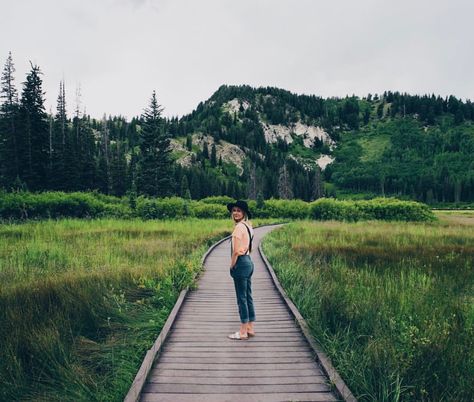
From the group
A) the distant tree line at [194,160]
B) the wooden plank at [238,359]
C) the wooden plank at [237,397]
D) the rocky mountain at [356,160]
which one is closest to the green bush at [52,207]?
the distant tree line at [194,160]

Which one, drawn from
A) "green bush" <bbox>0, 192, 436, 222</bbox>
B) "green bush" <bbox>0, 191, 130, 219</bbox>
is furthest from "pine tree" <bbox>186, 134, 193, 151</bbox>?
"green bush" <bbox>0, 191, 130, 219</bbox>

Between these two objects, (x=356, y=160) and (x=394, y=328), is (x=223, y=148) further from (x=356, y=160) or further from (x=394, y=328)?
(x=394, y=328)

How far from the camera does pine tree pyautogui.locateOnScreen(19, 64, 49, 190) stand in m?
39.0

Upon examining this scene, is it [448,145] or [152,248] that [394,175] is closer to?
[448,145]

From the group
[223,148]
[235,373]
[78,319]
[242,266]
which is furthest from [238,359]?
[223,148]

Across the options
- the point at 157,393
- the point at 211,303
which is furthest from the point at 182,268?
the point at 157,393

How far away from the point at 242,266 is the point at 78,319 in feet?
10.5

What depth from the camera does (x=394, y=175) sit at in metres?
139

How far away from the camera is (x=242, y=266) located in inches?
223

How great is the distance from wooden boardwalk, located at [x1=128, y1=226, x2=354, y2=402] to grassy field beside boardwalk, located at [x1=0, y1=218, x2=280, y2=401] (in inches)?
15.6

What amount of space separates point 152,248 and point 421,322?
10.5 metres

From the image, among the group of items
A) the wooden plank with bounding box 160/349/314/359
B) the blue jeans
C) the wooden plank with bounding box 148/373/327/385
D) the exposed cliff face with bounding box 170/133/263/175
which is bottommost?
the wooden plank with bounding box 160/349/314/359

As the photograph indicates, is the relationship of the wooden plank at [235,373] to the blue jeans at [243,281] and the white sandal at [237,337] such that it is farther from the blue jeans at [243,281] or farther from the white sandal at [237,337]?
the blue jeans at [243,281]

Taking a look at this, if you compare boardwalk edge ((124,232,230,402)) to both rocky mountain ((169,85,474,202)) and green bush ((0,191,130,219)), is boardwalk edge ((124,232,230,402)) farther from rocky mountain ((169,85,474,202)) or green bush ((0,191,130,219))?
rocky mountain ((169,85,474,202))
